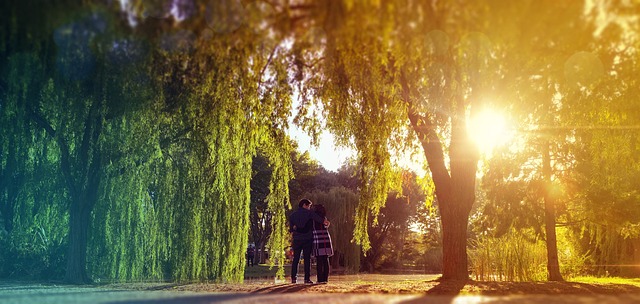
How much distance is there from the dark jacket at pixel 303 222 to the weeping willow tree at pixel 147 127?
187 centimetres

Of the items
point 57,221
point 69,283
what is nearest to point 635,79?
point 69,283

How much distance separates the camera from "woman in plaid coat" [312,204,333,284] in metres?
13.2

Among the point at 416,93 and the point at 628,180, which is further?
the point at 628,180

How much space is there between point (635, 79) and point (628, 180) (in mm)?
10345

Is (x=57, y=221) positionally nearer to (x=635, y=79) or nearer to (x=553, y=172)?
(x=635, y=79)

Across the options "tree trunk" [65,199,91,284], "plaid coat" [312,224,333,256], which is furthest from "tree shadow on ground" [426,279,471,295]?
"tree trunk" [65,199,91,284]

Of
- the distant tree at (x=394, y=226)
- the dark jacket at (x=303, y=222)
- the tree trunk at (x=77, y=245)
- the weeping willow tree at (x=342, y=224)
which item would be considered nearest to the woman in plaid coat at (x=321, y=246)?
the dark jacket at (x=303, y=222)

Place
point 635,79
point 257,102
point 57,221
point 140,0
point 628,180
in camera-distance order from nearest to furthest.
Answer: point 140,0 → point 635,79 → point 257,102 → point 57,221 → point 628,180

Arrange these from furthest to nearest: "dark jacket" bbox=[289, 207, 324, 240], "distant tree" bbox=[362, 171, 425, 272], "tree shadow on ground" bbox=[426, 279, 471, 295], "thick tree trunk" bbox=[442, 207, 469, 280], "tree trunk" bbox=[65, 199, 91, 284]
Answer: "distant tree" bbox=[362, 171, 425, 272] < "tree trunk" bbox=[65, 199, 91, 284] < "thick tree trunk" bbox=[442, 207, 469, 280] < "dark jacket" bbox=[289, 207, 324, 240] < "tree shadow on ground" bbox=[426, 279, 471, 295]

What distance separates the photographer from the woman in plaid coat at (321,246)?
1321 cm

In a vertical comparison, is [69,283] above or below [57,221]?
below

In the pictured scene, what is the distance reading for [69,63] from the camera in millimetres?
9844

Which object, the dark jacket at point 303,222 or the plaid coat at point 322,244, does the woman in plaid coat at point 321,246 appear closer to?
the plaid coat at point 322,244

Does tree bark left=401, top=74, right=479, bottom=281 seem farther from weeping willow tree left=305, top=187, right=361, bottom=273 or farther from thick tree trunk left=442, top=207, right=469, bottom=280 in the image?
weeping willow tree left=305, top=187, right=361, bottom=273
